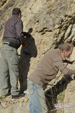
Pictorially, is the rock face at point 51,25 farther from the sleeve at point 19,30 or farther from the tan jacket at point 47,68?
the tan jacket at point 47,68

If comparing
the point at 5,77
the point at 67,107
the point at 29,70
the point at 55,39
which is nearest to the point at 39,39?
the point at 55,39

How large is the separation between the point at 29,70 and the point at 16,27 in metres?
1.31

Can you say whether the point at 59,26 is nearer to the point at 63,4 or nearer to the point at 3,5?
the point at 63,4

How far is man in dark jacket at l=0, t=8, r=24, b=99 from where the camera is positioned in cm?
484

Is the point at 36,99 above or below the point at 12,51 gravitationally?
below

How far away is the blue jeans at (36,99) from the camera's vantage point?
12.8 feet

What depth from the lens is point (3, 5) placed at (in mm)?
6977

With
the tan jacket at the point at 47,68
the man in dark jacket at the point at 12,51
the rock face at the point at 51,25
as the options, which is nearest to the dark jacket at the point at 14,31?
the man in dark jacket at the point at 12,51

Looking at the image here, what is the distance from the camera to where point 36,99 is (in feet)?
12.9

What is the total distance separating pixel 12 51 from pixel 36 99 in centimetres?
153

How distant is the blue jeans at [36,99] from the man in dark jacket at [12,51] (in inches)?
41.2

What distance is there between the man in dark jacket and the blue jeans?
3.43ft

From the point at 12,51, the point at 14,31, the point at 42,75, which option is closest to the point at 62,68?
the point at 42,75

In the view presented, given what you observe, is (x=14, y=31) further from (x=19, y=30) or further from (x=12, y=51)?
(x=12, y=51)
